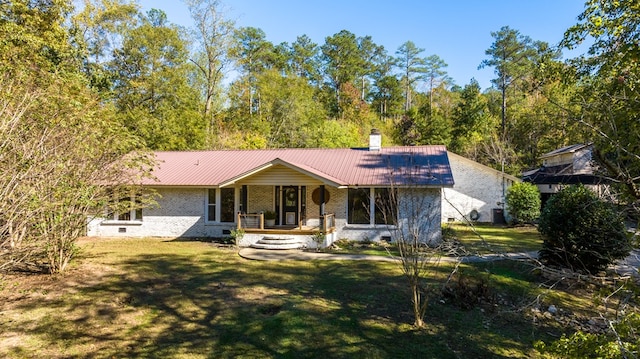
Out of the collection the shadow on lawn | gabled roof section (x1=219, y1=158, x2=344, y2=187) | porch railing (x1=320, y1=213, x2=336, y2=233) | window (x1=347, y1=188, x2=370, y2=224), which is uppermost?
gabled roof section (x1=219, y1=158, x2=344, y2=187)

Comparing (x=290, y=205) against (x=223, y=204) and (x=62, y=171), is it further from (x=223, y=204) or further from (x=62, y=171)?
(x=62, y=171)

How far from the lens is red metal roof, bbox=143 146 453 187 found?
Answer: 50.1ft

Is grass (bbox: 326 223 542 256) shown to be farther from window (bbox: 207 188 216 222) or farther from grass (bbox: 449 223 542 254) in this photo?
window (bbox: 207 188 216 222)

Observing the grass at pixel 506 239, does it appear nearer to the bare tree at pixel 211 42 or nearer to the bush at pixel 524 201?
the bush at pixel 524 201

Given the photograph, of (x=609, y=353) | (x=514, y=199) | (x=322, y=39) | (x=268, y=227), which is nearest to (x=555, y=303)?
(x=609, y=353)

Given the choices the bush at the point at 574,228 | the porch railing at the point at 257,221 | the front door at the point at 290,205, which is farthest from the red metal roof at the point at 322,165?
the bush at the point at 574,228

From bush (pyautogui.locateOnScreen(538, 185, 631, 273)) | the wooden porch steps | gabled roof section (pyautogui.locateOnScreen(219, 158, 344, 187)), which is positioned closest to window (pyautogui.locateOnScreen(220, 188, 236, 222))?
gabled roof section (pyautogui.locateOnScreen(219, 158, 344, 187))

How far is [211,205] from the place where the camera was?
56.2ft

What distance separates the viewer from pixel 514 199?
68.3 feet

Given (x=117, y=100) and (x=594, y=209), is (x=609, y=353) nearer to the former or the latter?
(x=594, y=209)

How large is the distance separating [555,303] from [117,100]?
32.1 meters

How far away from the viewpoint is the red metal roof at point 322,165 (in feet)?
50.1

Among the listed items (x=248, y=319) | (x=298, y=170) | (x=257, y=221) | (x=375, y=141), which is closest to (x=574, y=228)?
(x=248, y=319)

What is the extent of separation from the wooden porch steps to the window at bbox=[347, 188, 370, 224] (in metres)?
2.70
